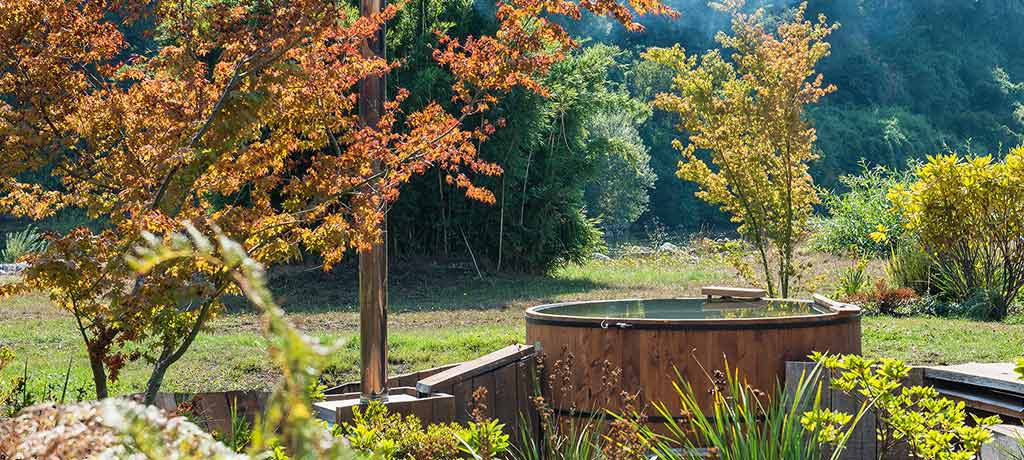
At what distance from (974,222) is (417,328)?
19.0ft

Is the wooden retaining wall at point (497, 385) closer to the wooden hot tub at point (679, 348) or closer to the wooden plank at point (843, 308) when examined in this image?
the wooden hot tub at point (679, 348)

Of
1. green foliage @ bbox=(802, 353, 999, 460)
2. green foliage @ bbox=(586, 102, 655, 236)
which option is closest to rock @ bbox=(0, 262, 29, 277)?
green foliage @ bbox=(802, 353, 999, 460)

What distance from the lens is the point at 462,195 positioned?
16906 millimetres

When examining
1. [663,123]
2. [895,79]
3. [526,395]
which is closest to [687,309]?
[526,395]

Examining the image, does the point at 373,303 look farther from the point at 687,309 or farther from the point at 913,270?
the point at 913,270

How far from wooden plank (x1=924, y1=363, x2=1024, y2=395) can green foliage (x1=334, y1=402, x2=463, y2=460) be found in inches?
115

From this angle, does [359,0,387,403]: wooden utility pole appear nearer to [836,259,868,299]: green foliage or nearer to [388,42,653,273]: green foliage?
[836,259,868,299]: green foliage

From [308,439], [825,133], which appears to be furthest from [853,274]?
[825,133]

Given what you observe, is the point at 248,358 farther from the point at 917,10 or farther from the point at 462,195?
the point at 917,10

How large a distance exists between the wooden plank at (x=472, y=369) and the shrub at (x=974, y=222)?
661cm

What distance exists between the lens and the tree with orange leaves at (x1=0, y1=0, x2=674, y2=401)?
433 centimetres

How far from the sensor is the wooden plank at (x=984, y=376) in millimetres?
5258

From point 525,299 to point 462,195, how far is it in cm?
376

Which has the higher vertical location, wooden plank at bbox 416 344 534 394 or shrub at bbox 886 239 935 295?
shrub at bbox 886 239 935 295
